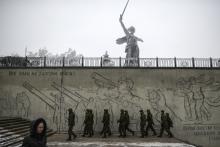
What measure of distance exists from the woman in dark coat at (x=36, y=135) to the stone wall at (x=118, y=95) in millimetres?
13305

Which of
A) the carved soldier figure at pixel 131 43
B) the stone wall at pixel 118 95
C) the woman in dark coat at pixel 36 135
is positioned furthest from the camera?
the carved soldier figure at pixel 131 43

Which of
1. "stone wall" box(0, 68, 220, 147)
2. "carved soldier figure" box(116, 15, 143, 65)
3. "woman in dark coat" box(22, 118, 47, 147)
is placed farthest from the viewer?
"carved soldier figure" box(116, 15, 143, 65)

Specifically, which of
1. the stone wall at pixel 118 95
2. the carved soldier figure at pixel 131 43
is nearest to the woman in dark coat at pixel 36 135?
the stone wall at pixel 118 95

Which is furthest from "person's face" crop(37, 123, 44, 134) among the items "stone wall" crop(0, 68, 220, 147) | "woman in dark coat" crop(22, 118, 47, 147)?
"stone wall" crop(0, 68, 220, 147)

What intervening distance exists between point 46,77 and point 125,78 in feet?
19.6

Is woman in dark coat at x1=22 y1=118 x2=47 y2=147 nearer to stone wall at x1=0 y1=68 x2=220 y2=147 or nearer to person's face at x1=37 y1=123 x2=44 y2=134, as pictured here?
person's face at x1=37 y1=123 x2=44 y2=134

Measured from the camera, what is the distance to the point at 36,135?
4.22m

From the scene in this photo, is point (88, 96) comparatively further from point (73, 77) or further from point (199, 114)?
point (199, 114)

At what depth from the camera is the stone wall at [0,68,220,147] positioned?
17.3m

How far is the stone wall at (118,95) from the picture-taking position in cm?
1733

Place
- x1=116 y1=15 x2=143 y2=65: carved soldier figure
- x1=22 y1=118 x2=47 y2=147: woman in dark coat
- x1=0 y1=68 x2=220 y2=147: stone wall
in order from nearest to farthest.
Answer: x1=22 y1=118 x2=47 y2=147: woman in dark coat → x1=0 y1=68 x2=220 y2=147: stone wall → x1=116 y1=15 x2=143 y2=65: carved soldier figure

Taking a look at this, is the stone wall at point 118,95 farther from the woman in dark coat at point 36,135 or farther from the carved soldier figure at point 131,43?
the woman in dark coat at point 36,135

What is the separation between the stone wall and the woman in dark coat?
524 inches

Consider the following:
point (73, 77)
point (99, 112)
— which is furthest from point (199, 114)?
point (73, 77)
